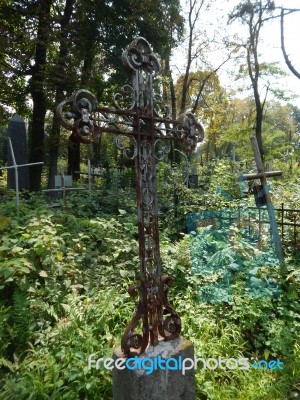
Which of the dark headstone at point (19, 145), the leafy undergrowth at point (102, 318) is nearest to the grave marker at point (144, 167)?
the leafy undergrowth at point (102, 318)

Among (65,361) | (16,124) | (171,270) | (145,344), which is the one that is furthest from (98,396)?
(16,124)

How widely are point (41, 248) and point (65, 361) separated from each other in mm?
1359

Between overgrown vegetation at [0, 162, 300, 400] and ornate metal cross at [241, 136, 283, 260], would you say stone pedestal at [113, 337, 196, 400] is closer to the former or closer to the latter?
overgrown vegetation at [0, 162, 300, 400]

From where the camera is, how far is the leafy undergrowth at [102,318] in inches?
97.3

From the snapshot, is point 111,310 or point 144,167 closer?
point 144,167

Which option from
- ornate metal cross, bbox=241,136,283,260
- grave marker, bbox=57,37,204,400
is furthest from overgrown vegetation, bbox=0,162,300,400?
grave marker, bbox=57,37,204,400

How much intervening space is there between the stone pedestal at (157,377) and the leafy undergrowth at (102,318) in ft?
1.12

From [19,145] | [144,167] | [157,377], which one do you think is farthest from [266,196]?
[19,145]

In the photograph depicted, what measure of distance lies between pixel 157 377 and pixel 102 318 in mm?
1015

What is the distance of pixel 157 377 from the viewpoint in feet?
6.94

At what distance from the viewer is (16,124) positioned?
33.0ft

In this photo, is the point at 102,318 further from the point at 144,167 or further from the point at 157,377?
the point at 144,167

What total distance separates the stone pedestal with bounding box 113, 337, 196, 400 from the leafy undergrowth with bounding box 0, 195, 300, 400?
343 millimetres

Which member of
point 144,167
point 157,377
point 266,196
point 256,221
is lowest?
point 157,377
